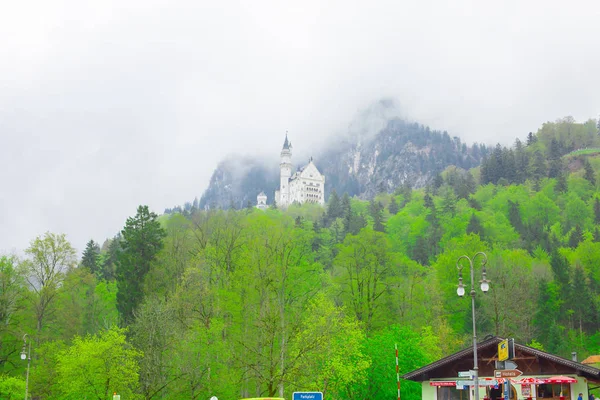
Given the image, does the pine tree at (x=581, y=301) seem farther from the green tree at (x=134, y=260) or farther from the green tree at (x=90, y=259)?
the green tree at (x=90, y=259)

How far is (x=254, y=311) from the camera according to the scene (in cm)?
4628

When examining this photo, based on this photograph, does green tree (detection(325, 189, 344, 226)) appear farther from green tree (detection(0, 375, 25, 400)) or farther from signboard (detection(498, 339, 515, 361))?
signboard (detection(498, 339, 515, 361))

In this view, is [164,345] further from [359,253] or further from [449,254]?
[449,254]

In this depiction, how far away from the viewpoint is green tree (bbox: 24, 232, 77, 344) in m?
58.0

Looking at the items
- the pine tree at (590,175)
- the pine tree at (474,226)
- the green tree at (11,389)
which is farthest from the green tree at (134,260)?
the pine tree at (590,175)

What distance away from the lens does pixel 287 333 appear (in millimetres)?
43031

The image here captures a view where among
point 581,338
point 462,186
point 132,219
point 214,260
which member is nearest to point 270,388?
point 214,260

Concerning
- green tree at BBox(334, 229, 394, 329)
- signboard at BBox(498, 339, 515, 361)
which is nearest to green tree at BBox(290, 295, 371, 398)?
green tree at BBox(334, 229, 394, 329)

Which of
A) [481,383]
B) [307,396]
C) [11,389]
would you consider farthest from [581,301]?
[307,396]

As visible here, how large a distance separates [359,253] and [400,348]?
47.4 feet

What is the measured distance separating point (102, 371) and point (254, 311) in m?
11.6

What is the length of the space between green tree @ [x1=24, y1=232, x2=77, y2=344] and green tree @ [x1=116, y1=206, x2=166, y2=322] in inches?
203

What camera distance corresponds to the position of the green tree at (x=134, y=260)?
58.9m

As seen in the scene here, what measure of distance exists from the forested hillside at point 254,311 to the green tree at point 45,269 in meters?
→ 0.11
